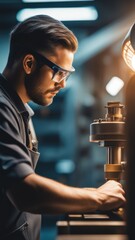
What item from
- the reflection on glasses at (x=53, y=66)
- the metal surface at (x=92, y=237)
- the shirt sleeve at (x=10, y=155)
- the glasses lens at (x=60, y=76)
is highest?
the reflection on glasses at (x=53, y=66)

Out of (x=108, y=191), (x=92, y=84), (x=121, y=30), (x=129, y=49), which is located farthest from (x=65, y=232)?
(x=92, y=84)

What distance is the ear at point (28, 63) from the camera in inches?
58.9

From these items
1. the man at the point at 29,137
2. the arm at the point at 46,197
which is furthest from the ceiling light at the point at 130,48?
the arm at the point at 46,197

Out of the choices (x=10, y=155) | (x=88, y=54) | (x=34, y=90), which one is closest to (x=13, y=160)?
(x=10, y=155)

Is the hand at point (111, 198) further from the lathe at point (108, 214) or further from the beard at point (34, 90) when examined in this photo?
the beard at point (34, 90)

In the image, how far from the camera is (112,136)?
53.0 inches

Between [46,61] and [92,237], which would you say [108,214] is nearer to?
[92,237]

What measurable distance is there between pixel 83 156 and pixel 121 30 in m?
3.43

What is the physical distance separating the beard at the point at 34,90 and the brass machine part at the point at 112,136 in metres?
0.27

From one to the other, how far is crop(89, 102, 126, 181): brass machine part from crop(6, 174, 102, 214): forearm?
0.88 ft

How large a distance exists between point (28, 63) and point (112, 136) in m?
0.45

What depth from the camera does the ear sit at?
1.50m

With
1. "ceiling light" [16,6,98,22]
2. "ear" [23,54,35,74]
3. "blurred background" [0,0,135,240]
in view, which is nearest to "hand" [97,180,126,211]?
"ear" [23,54,35,74]

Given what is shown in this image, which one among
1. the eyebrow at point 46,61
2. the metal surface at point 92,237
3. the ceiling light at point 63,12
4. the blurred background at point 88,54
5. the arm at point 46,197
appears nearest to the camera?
the metal surface at point 92,237
